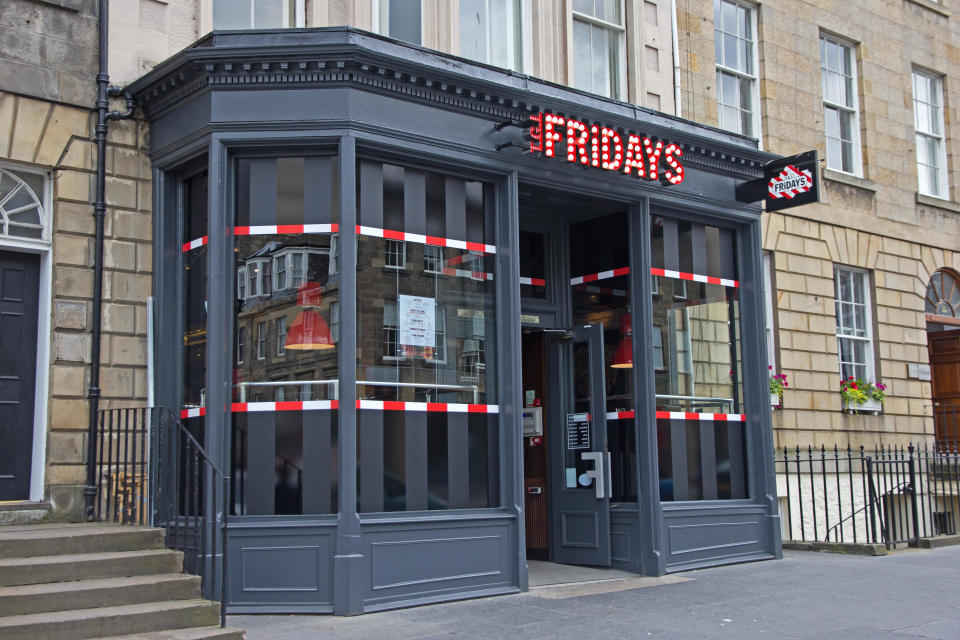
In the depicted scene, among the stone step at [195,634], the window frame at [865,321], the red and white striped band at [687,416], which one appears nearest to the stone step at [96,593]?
the stone step at [195,634]

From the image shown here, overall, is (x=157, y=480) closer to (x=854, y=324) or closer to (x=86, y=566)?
(x=86, y=566)

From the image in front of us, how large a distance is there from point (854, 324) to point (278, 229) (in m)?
11.1

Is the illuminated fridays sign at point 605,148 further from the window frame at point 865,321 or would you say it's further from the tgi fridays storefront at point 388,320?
the window frame at point 865,321

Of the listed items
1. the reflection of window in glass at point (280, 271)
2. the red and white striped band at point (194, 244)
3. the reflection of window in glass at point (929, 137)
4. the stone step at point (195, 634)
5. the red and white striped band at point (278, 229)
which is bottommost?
the stone step at point (195, 634)

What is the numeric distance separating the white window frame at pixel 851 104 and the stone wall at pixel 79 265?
38.5 ft

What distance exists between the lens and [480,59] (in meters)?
11.6

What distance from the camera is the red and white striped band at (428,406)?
9.02m

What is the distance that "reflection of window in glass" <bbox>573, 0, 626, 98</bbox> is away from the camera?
41.8 ft

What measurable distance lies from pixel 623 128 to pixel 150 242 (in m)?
5.21

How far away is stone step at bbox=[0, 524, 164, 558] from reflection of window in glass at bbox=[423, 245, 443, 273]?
3.52 metres

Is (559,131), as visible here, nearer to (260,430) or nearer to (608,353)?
(608,353)

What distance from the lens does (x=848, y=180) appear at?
16.4 metres

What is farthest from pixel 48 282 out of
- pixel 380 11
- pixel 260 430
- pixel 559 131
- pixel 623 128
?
pixel 623 128

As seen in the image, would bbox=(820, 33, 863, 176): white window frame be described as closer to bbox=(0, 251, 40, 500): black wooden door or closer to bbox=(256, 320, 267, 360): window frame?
bbox=(256, 320, 267, 360): window frame
